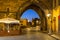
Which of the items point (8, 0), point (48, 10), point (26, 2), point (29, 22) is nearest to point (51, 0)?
point (48, 10)

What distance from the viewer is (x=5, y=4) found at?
32.3m

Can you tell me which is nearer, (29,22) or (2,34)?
(2,34)

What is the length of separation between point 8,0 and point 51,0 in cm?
789

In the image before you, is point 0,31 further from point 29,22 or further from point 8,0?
point 29,22

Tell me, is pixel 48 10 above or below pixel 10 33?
above

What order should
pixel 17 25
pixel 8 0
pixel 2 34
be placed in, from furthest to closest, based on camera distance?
pixel 8 0 < pixel 17 25 < pixel 2 34

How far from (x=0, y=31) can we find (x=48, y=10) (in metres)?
10.5

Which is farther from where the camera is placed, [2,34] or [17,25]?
[17,25]

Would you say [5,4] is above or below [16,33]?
above

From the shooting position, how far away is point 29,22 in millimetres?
53812

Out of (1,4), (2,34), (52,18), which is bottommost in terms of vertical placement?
(2,34)

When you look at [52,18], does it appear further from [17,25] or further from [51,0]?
[17,25]

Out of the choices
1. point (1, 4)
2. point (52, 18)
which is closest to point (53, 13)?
point (52, 18)

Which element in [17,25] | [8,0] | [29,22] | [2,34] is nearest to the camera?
[2,34]
